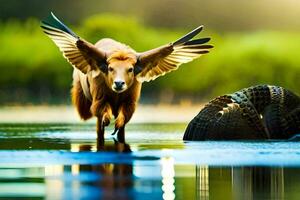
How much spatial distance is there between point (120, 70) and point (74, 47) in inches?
53.7

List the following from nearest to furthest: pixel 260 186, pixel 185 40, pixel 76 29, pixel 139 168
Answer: pixel 260 186 → pixel 139 168 → pixel 185 40 → pixel 76 29

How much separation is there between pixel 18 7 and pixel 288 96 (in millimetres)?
25377

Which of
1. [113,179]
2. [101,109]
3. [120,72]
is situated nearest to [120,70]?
[120,72]

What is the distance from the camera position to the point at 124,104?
19078 millimetres

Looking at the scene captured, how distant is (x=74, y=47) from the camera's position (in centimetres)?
2000

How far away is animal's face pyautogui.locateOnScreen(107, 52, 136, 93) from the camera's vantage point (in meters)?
18.5

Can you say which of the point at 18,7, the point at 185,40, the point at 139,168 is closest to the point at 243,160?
the point at 139,168

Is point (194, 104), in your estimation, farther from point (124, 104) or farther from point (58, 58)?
point (124, 104)

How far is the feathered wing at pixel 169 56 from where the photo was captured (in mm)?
19641

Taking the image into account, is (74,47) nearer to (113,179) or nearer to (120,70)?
(120,70)

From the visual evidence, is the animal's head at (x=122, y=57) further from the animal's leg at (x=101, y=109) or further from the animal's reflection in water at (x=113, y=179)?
the animal's reflection in water at (x=113, y=179)

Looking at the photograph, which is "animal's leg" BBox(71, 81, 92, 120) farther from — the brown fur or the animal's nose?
the animal's nose

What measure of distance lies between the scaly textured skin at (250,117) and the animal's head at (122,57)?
992 millimetres

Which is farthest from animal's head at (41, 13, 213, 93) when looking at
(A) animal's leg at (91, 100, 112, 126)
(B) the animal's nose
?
(A) animal's leg at (91, 100, 112, 126)
